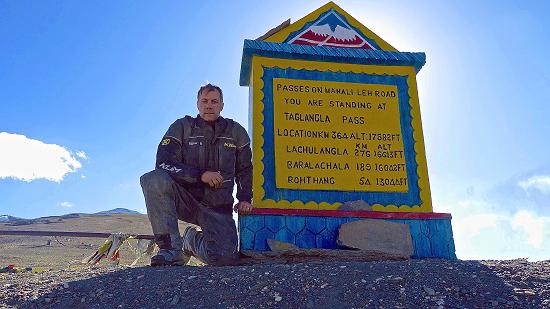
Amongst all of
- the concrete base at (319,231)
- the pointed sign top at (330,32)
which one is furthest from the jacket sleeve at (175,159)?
the pointed sign top at (330,32)

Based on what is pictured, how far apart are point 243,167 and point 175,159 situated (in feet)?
2.29

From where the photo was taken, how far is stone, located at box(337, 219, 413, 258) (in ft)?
16.0

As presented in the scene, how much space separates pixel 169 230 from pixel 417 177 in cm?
299

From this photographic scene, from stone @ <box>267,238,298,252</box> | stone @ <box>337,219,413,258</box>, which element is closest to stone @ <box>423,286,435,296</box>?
stone @ <box>337,219,413,258</box>

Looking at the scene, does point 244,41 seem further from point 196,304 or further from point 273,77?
point 196,304

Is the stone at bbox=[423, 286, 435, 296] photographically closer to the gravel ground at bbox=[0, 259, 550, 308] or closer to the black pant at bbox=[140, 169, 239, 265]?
the gravel ground at bbox=[0, 259, 550, 308]

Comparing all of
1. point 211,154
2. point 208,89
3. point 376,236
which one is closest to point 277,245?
point 376,236

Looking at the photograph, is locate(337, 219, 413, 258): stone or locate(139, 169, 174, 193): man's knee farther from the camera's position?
locate(337, 219, 413, 258): stone

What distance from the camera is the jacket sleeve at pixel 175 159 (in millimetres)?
4461

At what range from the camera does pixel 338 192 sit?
5320 millimetres

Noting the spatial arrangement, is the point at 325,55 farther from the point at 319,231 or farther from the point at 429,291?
the point at 429,291

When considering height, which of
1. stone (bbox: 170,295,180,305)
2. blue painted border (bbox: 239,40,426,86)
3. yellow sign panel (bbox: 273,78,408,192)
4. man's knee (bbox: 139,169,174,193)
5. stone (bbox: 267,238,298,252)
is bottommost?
stone (bbox: 170,295,180,305)

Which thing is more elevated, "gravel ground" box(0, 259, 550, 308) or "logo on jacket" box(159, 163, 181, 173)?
"logo on jacket" box(159, 163, 181, 173)

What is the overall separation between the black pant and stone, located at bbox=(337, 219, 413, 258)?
1.19 m
